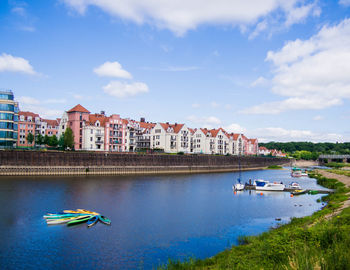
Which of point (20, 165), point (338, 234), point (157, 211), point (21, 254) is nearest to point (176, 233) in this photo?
point (157, 211)

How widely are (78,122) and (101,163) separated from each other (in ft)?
88.8

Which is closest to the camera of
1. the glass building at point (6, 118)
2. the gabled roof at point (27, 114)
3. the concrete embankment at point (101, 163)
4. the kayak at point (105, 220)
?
the kayak at point (105, 220)

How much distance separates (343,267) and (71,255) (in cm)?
2068

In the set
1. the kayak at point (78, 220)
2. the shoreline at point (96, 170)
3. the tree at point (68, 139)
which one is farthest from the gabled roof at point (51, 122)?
the kayak at point (78, 220)

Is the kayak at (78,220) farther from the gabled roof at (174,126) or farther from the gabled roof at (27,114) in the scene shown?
the gabled roof at (27,114)

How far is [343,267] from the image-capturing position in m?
11.6

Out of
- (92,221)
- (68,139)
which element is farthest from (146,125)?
(92,221)

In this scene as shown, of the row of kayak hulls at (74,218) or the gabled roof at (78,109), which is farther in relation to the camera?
the gabled roof at (78,109)

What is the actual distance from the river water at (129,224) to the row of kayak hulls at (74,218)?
30.8 inches

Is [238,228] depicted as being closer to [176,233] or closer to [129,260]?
[176,233]

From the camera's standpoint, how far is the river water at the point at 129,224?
23.9 meters

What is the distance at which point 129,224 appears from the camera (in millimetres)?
33094

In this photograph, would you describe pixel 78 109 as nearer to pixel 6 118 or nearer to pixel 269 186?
pixel 6 118

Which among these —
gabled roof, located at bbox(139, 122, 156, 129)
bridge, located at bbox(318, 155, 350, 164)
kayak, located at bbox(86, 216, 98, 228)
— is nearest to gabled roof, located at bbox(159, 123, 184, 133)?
gabled roof, located at bbox(139, 122, 156, 129)
